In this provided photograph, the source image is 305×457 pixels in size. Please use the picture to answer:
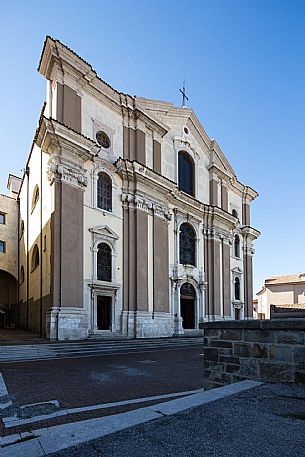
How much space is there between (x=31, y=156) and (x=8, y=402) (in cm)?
2198

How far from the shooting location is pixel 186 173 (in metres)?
29.7

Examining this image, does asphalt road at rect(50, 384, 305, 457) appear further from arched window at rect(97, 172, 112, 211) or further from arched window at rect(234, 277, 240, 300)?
arched window at rect(234, 277, 240, 300)

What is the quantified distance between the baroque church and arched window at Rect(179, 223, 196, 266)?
78 millimetres

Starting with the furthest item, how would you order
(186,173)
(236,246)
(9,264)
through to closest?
(236,246) → (9,264) → (186,173)

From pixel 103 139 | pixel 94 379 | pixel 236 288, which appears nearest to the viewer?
pixel 94 379

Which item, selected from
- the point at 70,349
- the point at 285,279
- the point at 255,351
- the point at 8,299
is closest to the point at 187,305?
the point at 70,349

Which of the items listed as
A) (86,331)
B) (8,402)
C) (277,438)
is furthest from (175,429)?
(86,331)

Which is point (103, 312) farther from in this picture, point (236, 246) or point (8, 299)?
point (236, 246)

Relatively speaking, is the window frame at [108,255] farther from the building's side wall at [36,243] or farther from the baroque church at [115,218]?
the building's side wall at [36,243]

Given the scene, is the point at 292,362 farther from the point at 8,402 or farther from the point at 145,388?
the point at 8,402

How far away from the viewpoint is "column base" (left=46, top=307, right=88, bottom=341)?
17.0 meters

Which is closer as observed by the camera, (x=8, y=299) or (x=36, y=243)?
(x=36, y=243)

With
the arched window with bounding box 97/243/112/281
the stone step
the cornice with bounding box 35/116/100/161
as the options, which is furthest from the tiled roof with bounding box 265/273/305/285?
the cornice with bounding box 35/116/100/161

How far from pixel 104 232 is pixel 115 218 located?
1.43 metres
